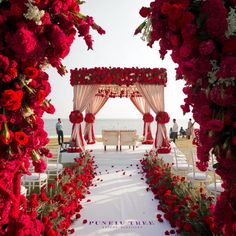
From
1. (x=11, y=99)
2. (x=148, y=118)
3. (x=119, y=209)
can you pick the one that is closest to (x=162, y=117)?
(x=148, y=118)

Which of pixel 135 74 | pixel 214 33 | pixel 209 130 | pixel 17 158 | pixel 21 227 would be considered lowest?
pixel 21 227

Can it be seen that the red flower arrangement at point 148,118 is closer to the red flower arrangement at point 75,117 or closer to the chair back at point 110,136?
the chair back at point 110,136

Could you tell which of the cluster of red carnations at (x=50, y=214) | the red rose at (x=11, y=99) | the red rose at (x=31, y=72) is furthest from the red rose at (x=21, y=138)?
the cluster of red carnations at (x=50, y=214)

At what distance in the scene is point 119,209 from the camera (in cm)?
518

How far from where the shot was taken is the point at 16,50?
195 centimetres

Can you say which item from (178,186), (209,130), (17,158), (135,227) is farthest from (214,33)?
(178,186)

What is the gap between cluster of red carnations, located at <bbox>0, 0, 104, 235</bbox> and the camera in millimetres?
1975

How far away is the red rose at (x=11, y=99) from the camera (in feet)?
6.33

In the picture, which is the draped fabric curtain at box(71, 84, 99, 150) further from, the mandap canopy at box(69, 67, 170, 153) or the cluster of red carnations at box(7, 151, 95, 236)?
the cluster of red carnations at box(7, 151, 95, 236)

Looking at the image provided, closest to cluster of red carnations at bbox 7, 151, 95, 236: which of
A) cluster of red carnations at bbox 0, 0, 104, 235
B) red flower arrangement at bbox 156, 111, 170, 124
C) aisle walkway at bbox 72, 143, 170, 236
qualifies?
cluster of red carnations at bbox 0, 0, 104, 235

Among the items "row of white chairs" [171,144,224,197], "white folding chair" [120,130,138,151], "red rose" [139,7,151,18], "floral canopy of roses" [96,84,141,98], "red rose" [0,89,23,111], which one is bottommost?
"row of white chairs" [171,144,224,197]

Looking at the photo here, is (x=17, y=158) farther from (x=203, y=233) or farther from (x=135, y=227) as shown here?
(x=135, y=227)

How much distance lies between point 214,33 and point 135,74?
356 inches

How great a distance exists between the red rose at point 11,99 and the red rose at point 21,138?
189 millimetres
